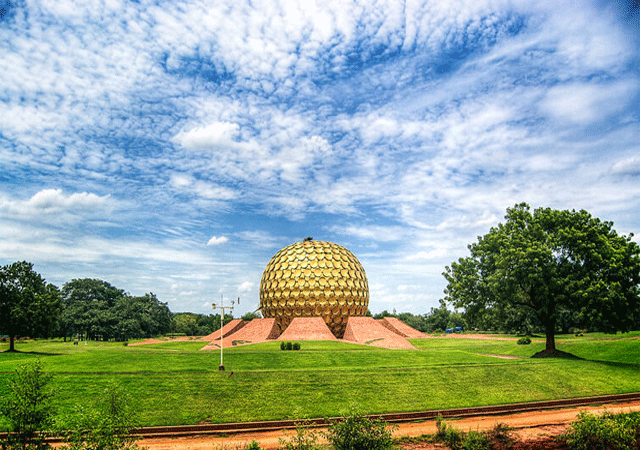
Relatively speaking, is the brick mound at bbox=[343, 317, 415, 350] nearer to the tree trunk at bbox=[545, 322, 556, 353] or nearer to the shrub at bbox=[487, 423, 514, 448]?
the tree trunk at bbox=[545, 322, 556, 353]

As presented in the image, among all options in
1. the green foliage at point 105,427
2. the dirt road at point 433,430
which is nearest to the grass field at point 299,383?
the dirt road at point 433,430

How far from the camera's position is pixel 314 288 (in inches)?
1592

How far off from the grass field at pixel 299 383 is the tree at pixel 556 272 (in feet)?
11.5

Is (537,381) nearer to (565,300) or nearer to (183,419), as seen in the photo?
(565,300)

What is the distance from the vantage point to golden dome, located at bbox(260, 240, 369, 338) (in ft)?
133

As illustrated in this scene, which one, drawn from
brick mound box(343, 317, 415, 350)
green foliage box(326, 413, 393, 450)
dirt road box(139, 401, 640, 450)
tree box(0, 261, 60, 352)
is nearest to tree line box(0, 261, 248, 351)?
tree box(0, 261, 60, 352)

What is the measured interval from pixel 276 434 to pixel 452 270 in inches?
790

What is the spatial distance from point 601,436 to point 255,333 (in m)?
32.5

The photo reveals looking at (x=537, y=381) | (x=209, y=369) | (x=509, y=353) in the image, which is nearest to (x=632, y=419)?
(x=537, y=381)

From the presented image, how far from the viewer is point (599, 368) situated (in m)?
21.6

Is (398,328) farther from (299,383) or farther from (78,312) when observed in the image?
(78,312)

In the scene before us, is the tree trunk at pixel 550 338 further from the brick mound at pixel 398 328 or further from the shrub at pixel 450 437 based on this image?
the shrub at pixel 450 437

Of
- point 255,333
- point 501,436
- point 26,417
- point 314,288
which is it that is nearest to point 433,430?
point 501,436

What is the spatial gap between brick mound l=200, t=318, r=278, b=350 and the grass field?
14166 millimetres
